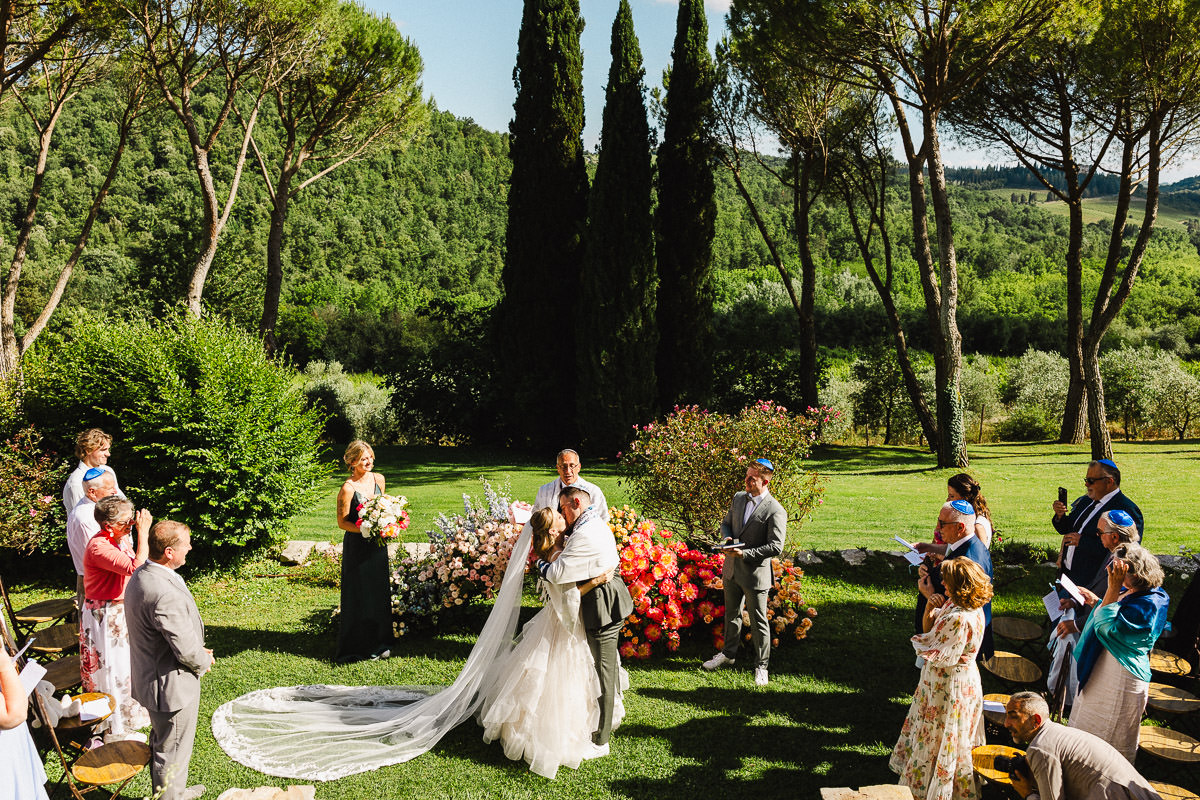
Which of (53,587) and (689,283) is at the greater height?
(689,283)

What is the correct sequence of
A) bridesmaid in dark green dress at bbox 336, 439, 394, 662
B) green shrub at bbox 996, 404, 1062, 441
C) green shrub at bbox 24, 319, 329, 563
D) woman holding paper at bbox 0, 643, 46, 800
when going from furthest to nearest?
green shrub at bbox 996, 404, 1062, 441
green shrub at bbox 24, 319, 329, 563
bridesmaid in dark green dress at bbox 336, 439, 394, 662
woman holding paper at bbox 0, 643, 46, 800

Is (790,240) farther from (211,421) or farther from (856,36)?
(211,421)

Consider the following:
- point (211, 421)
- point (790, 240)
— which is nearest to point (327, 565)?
point (211, 421)

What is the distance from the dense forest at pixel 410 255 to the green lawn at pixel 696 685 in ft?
42.1

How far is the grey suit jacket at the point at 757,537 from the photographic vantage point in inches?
239

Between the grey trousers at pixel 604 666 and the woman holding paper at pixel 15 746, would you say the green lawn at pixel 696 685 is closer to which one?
the grey trousers at pixel 604 666

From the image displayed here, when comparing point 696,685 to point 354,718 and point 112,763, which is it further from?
point 112,763

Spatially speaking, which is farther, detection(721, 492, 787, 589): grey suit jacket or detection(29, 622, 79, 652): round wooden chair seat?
detection(721, 492, 787, 589): grey suit jacket

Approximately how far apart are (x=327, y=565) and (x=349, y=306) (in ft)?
111

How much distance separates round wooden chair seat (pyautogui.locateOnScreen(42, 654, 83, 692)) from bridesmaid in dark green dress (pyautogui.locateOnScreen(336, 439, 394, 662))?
1972 mm

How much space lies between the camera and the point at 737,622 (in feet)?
21.6

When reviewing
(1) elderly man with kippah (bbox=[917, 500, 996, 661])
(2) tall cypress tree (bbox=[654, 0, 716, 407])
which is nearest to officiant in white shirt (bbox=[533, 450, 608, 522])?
(1) elderly man with kippah (bbox=[917, 500, 996, 661])

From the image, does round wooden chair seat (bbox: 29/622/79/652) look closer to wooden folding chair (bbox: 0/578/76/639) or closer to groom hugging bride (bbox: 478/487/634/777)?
wooden folding chair (bbox: 0/578/76/639)

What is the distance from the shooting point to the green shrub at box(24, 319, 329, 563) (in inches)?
330
